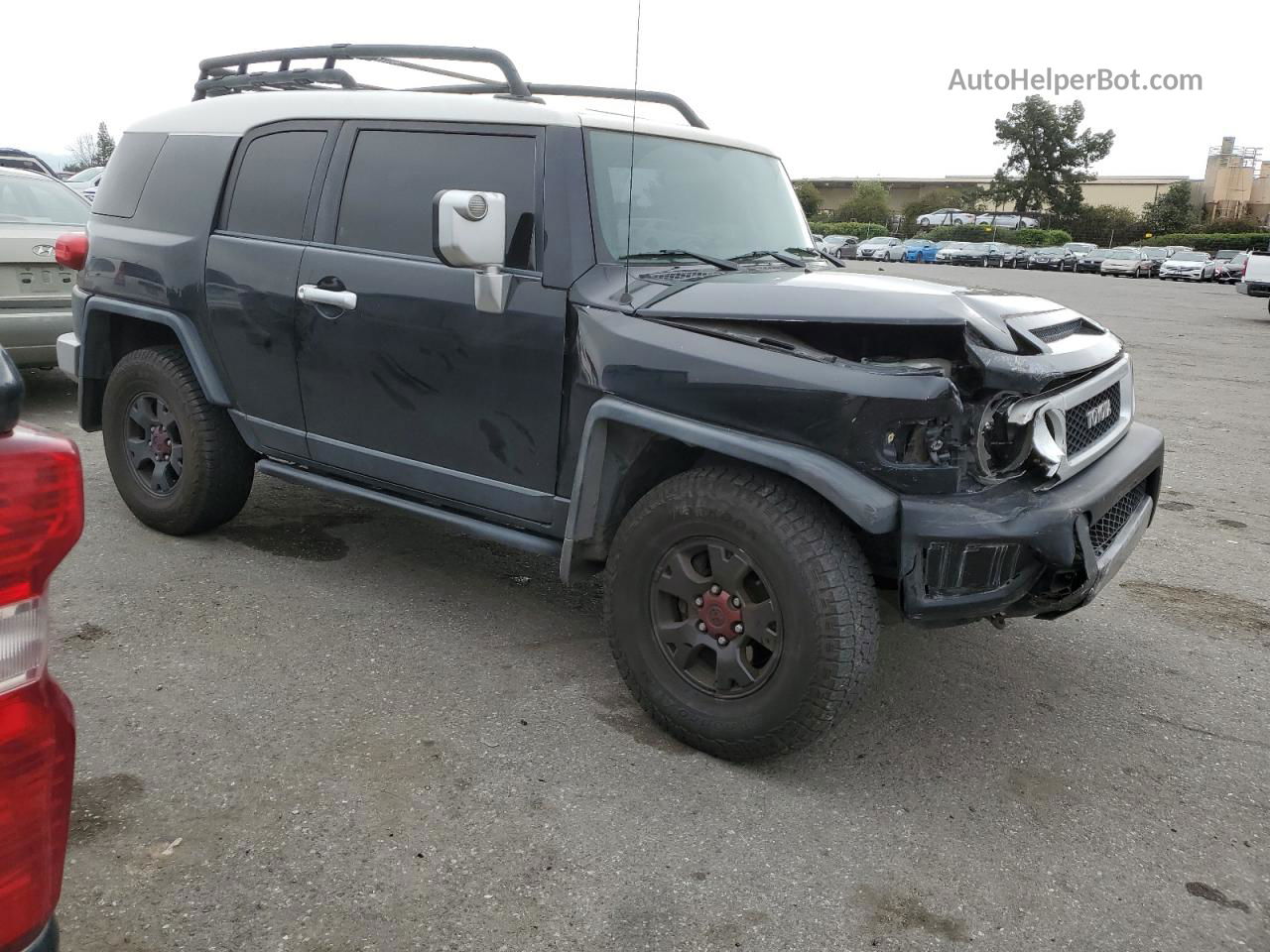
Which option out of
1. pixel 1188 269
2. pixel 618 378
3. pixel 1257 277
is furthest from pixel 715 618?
pixel 1188 269

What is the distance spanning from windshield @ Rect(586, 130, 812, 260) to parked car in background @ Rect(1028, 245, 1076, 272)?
47.1 metres

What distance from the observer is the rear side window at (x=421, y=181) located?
11.1 ft

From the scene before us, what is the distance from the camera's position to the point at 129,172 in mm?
4625

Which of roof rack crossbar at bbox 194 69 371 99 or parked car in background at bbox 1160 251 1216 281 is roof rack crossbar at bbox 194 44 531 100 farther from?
parked car in background at bbox 1160 251 1216 281

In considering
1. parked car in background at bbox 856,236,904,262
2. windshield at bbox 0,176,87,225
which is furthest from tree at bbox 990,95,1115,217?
windshield at bbox 0,176,87,225

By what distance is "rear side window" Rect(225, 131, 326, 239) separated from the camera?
396cm

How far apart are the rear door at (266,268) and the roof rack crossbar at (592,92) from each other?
60 cm

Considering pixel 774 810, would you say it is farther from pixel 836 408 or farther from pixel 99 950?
pixel 99 950

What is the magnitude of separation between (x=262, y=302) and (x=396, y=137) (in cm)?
86

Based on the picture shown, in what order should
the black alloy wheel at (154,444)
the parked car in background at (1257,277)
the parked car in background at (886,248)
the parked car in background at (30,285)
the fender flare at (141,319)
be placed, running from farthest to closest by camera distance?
the parked car in background at (886,248)
the parked car in background at (1257,277)
the parked car in background at (30,285)
the black alloy wheel at (154,444)
the fender flare at (141,319)

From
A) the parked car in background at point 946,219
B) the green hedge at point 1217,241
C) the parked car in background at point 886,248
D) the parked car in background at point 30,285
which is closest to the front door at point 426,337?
the parked car in background at point 30,285

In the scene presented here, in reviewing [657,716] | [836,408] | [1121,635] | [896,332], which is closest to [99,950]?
[657,716]

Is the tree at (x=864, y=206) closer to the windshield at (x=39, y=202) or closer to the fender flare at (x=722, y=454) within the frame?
the windshield at (x=39, y=202)

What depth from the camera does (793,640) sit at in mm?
2760
